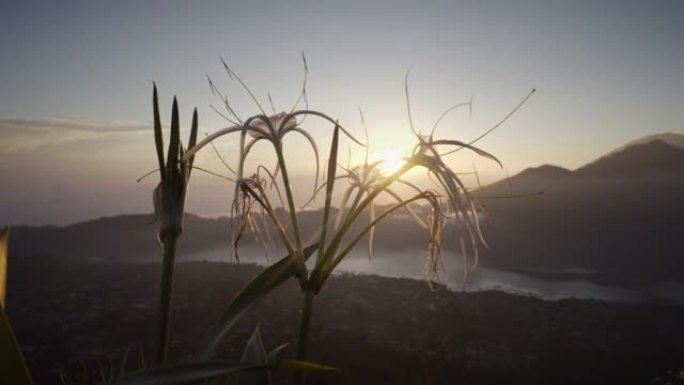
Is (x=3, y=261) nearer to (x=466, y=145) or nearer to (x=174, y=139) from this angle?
(x=174, y=139)

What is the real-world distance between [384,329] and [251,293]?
1142cm

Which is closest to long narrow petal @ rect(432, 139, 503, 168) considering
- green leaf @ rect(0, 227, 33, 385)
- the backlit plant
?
the backlit plant

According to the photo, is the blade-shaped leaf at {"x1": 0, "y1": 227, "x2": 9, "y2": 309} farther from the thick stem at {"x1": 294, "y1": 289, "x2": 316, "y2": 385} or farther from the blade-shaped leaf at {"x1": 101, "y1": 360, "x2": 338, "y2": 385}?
the thick stem at {"x1": 294, "y1": 289, "x2": 316, "y2": 385}

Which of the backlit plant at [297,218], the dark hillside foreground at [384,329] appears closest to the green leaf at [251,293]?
the backlit plant at [297,218]

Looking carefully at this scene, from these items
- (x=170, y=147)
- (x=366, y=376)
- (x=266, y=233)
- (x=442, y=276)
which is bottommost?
(x=366, y=376)

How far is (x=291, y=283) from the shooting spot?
16.8 meters

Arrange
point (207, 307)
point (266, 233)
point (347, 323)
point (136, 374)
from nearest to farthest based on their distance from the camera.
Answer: point (136, 374), point (266, 233), point (347, 323), point (207, 307)

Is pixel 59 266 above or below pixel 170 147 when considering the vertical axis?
below

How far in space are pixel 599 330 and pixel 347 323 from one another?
6855mm

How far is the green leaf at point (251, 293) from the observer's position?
150 cm

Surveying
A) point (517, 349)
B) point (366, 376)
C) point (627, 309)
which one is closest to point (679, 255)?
point (627, 309)

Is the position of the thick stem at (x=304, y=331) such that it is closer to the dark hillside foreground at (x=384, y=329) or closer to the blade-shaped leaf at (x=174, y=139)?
the blade-shaped leaf at (x=174, y=139)

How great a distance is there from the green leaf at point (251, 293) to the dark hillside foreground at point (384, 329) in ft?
24.2

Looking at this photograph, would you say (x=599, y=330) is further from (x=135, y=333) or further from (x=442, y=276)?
(x=442, y=276)
